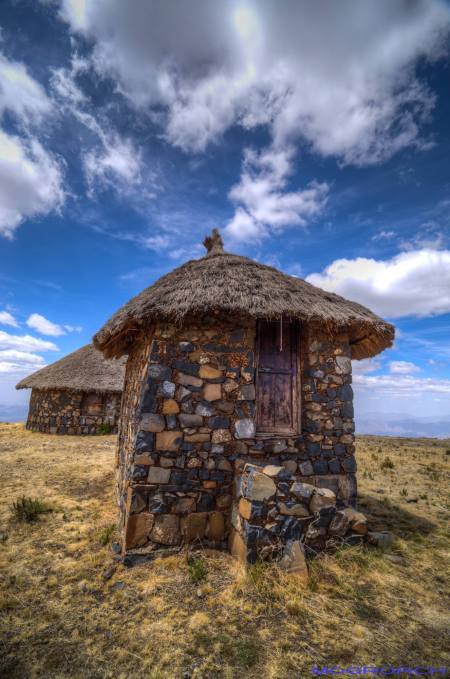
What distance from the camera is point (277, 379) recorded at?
5.36m

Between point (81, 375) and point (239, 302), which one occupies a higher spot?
point (239, 302)

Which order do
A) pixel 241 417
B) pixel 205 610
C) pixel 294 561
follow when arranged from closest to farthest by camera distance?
pixel 205 610, pixel 294 561, pixel 241 417

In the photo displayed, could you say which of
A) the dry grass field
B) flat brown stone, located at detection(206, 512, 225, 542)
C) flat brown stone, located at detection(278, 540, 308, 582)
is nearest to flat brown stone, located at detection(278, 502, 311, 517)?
flat brown stone, located at detection(278, 540, 308, 582)

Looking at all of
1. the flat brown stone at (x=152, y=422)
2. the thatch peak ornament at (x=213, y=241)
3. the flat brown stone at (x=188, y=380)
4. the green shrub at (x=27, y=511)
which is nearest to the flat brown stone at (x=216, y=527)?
the flat brown stone at (x=152, y=422)

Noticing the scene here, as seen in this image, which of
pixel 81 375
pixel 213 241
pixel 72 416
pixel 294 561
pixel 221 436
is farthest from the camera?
pixel 81 375

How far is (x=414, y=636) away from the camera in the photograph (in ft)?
9.48

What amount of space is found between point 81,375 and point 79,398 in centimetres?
117

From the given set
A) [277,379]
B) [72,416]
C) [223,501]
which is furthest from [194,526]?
[72,416]

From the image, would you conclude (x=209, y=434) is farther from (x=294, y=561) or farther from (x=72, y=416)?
(x=72, y=416)

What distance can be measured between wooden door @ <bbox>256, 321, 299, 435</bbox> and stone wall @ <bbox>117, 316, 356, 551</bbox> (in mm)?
176

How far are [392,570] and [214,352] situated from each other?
11.8 feet

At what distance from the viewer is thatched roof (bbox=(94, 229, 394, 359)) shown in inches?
190

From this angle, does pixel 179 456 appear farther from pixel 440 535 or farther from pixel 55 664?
pixel 440 535

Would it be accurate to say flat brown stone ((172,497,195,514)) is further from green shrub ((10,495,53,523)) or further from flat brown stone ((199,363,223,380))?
green shrub ((10,495,53,523))
